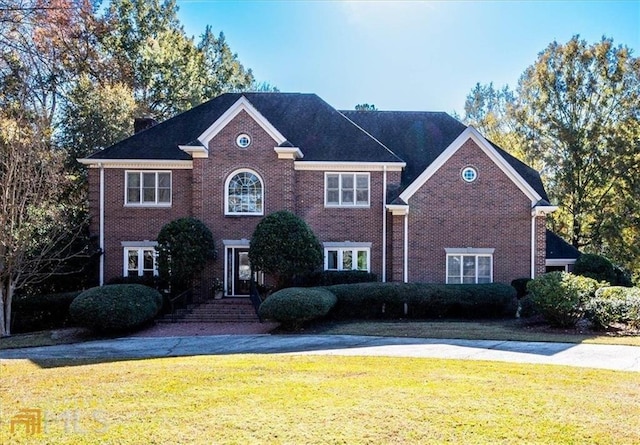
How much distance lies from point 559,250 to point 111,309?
69.2 feet

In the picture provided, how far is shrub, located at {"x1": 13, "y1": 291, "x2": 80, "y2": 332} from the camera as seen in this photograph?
20.6m

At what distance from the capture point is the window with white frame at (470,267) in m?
22.8

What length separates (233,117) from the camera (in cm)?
2294

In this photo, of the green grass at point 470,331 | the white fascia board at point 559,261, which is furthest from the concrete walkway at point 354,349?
the white fascia board at point 559,261

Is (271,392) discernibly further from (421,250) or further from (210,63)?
(210,63)

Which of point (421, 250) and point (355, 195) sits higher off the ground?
point (355, 195)

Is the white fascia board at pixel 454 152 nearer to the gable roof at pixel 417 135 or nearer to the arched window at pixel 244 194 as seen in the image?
the gable roof at pixel 417 135

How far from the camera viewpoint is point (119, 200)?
23688 millimetres

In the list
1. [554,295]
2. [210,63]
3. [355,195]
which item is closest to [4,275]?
[355,195]

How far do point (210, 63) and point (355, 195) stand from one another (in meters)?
26.0


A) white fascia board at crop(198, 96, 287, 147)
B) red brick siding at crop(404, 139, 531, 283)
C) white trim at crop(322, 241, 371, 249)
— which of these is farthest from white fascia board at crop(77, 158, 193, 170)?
red brick siding at crop(404, 139, 531, 283)

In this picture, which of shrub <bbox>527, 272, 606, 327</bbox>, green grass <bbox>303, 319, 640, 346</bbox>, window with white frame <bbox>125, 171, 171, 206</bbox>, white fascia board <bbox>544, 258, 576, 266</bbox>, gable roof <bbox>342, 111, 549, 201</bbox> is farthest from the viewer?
white fascia board <bbox>544, 258, 576, 266</bbox>

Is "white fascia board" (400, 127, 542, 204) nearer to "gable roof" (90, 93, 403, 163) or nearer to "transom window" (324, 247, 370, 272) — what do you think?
"gable roof" (90, 93, 403, 163)
